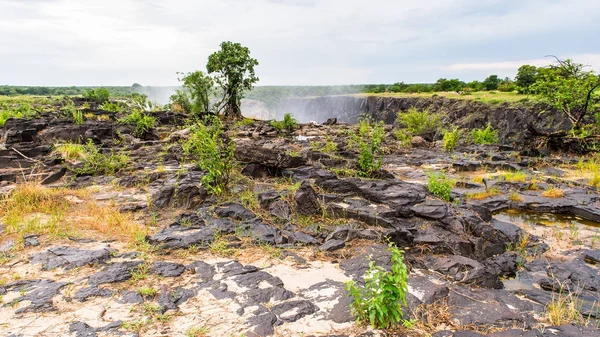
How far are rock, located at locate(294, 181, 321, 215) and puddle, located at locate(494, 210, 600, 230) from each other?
3.48 metres

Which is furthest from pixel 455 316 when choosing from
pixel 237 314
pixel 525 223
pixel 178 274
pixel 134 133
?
pixel 134 133

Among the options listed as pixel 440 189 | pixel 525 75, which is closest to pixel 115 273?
pixel 440 189

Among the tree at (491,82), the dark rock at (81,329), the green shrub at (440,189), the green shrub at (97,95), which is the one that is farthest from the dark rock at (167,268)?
the tree at (491,82)

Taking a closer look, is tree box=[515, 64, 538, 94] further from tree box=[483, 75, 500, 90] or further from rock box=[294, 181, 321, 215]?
rock box=[294, 181, 321, 215]

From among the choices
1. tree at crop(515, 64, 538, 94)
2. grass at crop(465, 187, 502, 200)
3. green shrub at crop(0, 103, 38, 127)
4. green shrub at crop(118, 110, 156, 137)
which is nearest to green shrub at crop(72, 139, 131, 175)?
green shrub at crop(118, 110, 156, 137)

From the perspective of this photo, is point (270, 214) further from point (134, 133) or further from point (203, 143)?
point (134, 133)

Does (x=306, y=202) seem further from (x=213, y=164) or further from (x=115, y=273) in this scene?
(x=115, y=273)

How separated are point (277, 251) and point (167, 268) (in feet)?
4.14

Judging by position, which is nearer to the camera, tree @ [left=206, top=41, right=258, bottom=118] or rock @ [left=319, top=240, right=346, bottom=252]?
rock @ [left=319, top=240, right=346, bottom=252]

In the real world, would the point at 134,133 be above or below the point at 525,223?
above

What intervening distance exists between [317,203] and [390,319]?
295 cm

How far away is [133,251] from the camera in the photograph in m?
4.70

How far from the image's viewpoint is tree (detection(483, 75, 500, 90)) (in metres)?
40.4

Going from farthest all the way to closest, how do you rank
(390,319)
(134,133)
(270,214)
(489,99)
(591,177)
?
(489,99)
(134,133)
(591,177)
(270,214)
(390,319)
